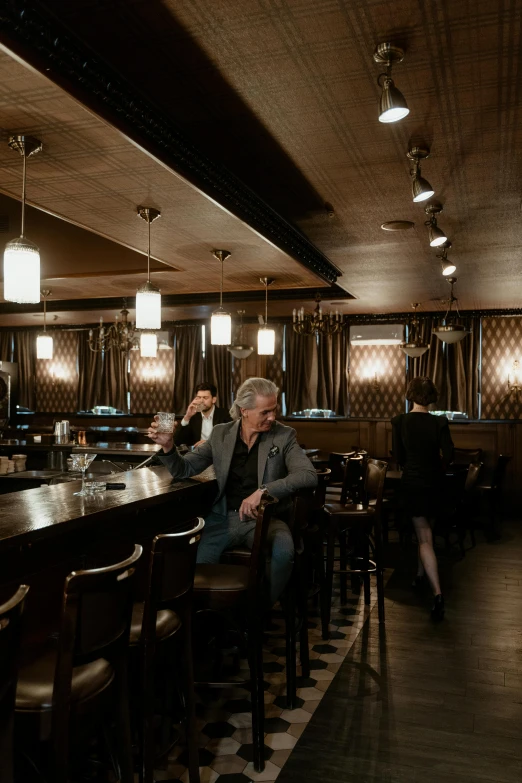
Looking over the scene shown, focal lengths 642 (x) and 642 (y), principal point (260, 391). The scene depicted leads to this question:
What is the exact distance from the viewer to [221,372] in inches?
478

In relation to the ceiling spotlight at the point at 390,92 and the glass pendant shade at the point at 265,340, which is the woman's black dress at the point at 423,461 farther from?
the ceiling spotlight at the point at 390,92

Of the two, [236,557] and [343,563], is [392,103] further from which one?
[343,563]

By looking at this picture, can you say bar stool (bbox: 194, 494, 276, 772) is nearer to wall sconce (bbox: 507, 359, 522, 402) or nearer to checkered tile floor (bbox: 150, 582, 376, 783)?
checkered tile floor (bbox: 150, 582, 376, 783)

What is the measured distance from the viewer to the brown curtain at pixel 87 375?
1311 cm

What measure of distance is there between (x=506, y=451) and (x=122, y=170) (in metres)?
8.22

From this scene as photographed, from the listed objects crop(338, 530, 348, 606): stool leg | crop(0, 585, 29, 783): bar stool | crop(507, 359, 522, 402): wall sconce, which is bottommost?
crop(338, 530, 348, 606): stool leg

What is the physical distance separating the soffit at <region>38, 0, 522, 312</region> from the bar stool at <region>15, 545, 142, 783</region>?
6.86ft

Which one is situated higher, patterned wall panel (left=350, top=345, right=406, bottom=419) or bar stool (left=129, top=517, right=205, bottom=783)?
patterned wall panel (left=350, top=345, right=406, bottom=419)

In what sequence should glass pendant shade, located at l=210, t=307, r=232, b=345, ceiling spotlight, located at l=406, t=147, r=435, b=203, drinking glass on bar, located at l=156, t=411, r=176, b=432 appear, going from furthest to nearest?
glass pendant shade, located at l=210, t=307, r=232, b=345, ceiling spotlight, located at l=406, t=147, r=435, b=203, drinking glass on bar, located at l=156, t=411, r=176, b=432

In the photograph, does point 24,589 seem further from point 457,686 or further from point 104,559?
point 457,686

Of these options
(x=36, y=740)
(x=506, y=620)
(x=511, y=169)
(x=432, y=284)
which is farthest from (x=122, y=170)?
(x=432, y=284)

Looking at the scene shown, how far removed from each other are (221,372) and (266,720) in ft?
29.9

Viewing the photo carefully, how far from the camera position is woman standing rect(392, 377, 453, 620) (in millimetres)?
5148

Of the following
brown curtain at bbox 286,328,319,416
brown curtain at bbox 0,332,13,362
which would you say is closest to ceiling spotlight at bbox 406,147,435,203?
brown curtain at bbox 286,328,319,416
